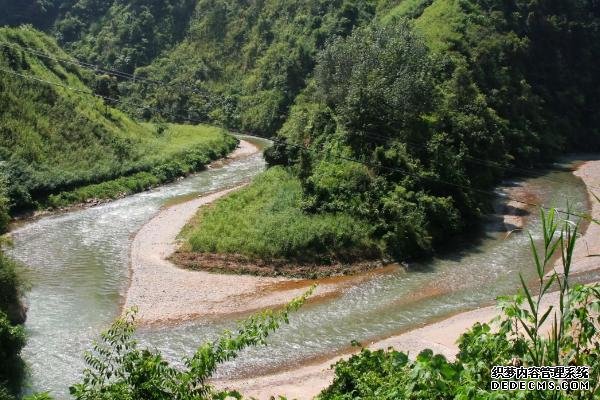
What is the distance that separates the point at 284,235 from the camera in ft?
120

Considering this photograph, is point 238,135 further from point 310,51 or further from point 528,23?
point 528,23

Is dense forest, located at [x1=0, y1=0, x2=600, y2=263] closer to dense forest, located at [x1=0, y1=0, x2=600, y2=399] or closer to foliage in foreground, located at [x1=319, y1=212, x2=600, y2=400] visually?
dense forest, located at [x1=0, y1=0, x2=600, y2=399]

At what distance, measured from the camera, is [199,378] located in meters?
9.39

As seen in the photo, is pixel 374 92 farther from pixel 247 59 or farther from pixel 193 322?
pixel 247 59

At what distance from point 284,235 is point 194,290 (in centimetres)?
693

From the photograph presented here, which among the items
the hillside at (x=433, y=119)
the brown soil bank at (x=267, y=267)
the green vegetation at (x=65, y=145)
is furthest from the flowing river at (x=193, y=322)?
the green vegetation at (x=65, y=145)

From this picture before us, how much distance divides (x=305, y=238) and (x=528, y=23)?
50234 mm

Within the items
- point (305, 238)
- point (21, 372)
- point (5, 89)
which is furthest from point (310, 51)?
point (21, 372)

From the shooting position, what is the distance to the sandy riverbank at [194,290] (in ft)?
99.7

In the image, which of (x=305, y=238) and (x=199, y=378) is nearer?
(x=199, y=378)

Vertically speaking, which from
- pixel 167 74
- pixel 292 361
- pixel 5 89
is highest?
pixel 167 74

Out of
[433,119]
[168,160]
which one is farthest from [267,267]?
[168,160]

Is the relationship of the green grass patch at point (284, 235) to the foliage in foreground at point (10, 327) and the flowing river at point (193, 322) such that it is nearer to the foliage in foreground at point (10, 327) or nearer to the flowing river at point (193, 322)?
the flowing river at point (193, 322)

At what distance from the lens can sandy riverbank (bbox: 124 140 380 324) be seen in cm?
3038
